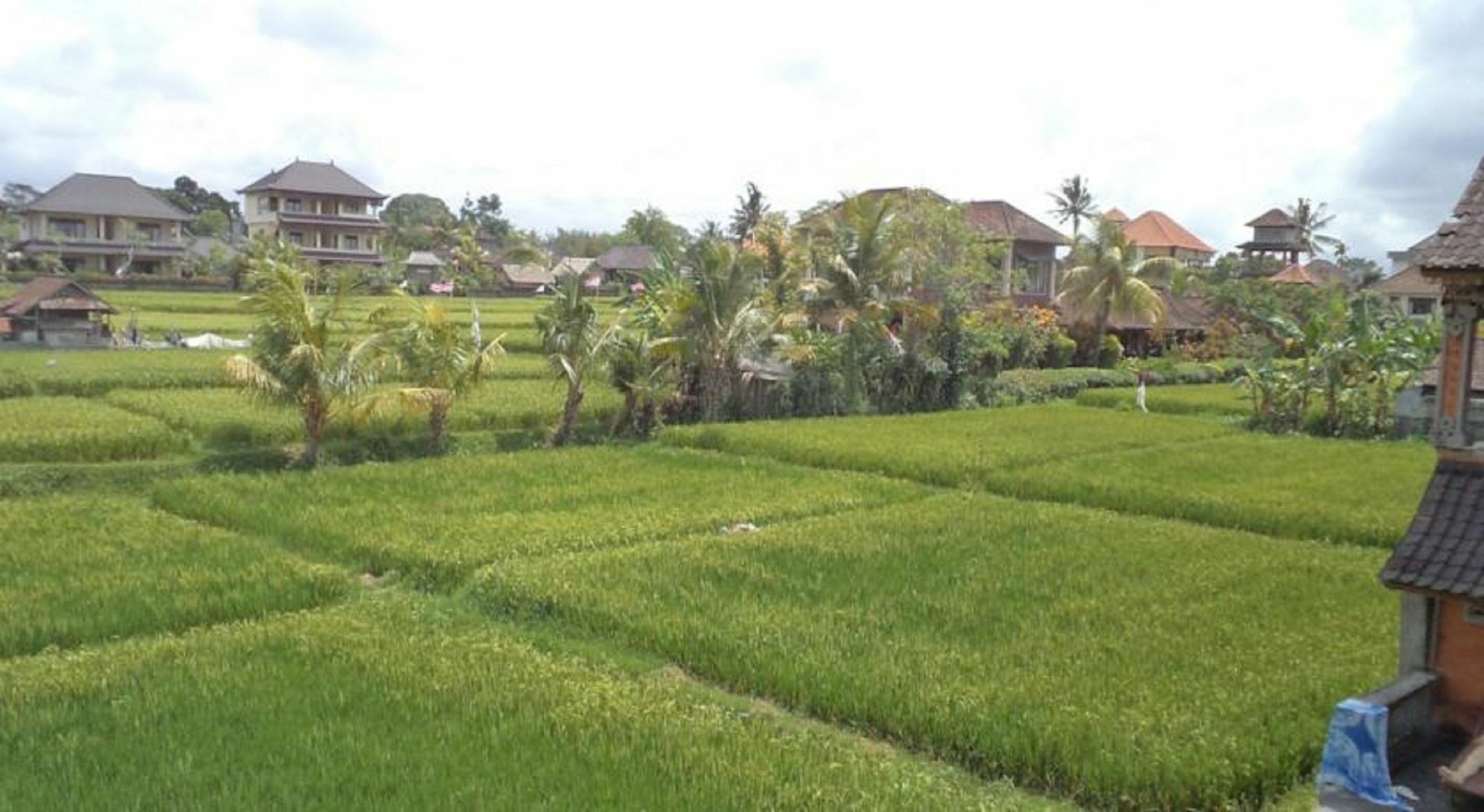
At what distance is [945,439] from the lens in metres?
20.5

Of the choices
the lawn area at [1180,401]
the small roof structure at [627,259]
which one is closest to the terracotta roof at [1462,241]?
the lawn area at [1180,401]

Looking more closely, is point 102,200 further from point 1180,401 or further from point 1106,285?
point 1180,401

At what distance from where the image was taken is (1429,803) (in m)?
6.68

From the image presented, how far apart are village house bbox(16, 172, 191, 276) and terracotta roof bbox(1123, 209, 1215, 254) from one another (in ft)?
167

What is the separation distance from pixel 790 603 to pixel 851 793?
12.2 feet

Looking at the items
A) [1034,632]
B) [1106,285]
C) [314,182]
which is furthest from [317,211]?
[1034,632]

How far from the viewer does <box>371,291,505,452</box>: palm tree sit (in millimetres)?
17938

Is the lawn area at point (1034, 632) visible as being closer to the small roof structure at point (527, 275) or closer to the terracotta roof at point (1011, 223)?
the terracotta roof at point (1011, 223)

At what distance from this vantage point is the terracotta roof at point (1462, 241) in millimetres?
7344

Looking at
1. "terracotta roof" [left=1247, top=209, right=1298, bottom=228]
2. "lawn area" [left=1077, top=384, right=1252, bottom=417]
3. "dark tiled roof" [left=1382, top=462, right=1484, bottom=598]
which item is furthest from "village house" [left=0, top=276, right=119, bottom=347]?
"terracotta roof" [left=1247, top=209, right=1298, bottom=228]

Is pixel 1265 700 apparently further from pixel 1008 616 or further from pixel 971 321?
pixel 971 321

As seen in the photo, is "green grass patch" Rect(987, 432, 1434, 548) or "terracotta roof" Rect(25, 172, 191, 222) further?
"terracotta roof" Rect(25, 172, 191, 222)

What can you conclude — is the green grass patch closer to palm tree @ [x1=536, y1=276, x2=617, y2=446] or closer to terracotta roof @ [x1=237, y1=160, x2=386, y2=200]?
palm tree @ [x1=536, y1=276, x2=617, y2=446]

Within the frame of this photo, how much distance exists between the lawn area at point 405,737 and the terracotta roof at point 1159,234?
61.9 metres
